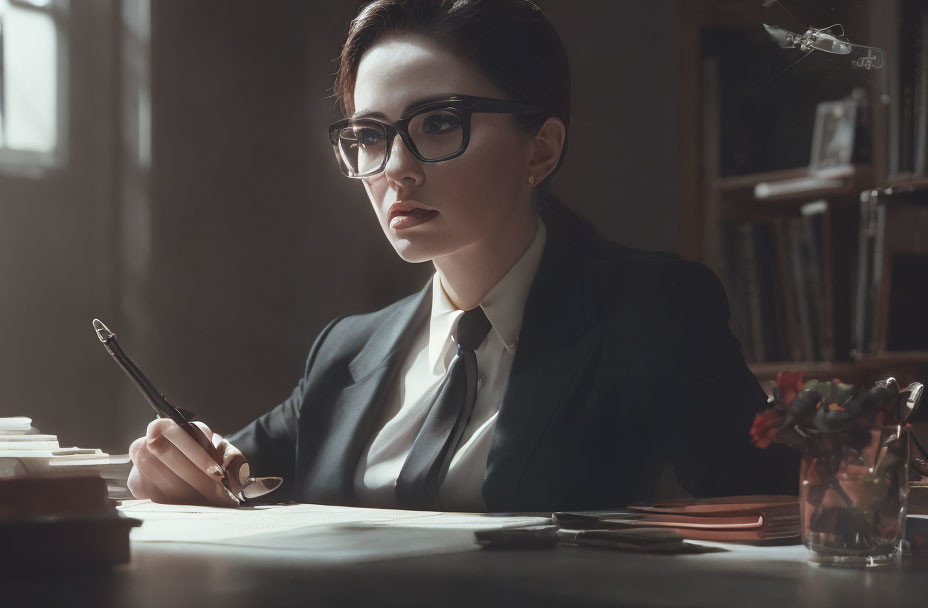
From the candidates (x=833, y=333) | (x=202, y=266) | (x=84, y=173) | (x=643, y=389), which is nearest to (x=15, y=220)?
(x=84, y=173)

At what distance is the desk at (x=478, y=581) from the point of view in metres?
0.65

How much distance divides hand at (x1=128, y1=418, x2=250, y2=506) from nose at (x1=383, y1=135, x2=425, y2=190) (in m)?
0.40

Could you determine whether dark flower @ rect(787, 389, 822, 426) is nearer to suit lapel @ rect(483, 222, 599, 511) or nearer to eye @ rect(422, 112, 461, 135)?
suit lapel @ rect(483, 222, 599, 511)

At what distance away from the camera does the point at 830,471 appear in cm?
78

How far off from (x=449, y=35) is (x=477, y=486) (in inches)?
23.7

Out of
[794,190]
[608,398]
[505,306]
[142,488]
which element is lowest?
[142,488]

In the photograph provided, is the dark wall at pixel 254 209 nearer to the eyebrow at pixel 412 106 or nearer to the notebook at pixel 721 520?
the eyebrow at pixel 412 106

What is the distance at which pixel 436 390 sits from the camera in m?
1.43

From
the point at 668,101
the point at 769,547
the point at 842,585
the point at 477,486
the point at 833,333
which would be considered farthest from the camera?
the point at 668,101

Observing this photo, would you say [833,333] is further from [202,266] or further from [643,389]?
[202,266]

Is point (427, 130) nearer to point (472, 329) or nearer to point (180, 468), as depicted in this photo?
point (472, 329)

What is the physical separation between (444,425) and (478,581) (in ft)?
2.14

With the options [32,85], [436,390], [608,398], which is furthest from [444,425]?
[32,85]

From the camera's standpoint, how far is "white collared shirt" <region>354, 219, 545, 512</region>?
133 cm
